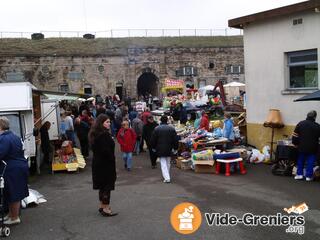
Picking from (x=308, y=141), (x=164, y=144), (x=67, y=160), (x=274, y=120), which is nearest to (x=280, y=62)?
(x=274, y=120)

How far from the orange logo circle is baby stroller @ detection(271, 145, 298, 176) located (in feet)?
14.3

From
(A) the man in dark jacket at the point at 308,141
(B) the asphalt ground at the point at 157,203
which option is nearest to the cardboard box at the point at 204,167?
(B) the asphalt ground at the point at 157,203

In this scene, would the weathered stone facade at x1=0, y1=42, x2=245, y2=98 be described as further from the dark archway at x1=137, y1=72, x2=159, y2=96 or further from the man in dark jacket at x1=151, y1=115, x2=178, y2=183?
the man in dark jacket at x1=151, y1=115, x2=178, y2=183

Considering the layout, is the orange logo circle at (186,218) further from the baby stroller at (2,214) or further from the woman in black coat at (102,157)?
the baby stroller at (2,214)

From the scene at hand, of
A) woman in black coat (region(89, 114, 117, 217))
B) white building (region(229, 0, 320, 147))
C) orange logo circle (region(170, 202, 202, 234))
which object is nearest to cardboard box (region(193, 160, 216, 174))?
white building (region(229, 0, 320, 147))

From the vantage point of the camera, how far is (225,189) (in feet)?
37.1

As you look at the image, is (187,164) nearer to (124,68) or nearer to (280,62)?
(280,62)

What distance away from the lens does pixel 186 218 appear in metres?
8.77

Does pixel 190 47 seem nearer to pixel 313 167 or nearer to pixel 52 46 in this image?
pixel 52 46

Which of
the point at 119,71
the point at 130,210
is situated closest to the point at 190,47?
the point at 119,71

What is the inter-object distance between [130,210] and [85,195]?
7.02ft

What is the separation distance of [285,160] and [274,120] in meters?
2.53

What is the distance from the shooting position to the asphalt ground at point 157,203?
7.68 meters

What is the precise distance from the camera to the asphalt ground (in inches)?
302
